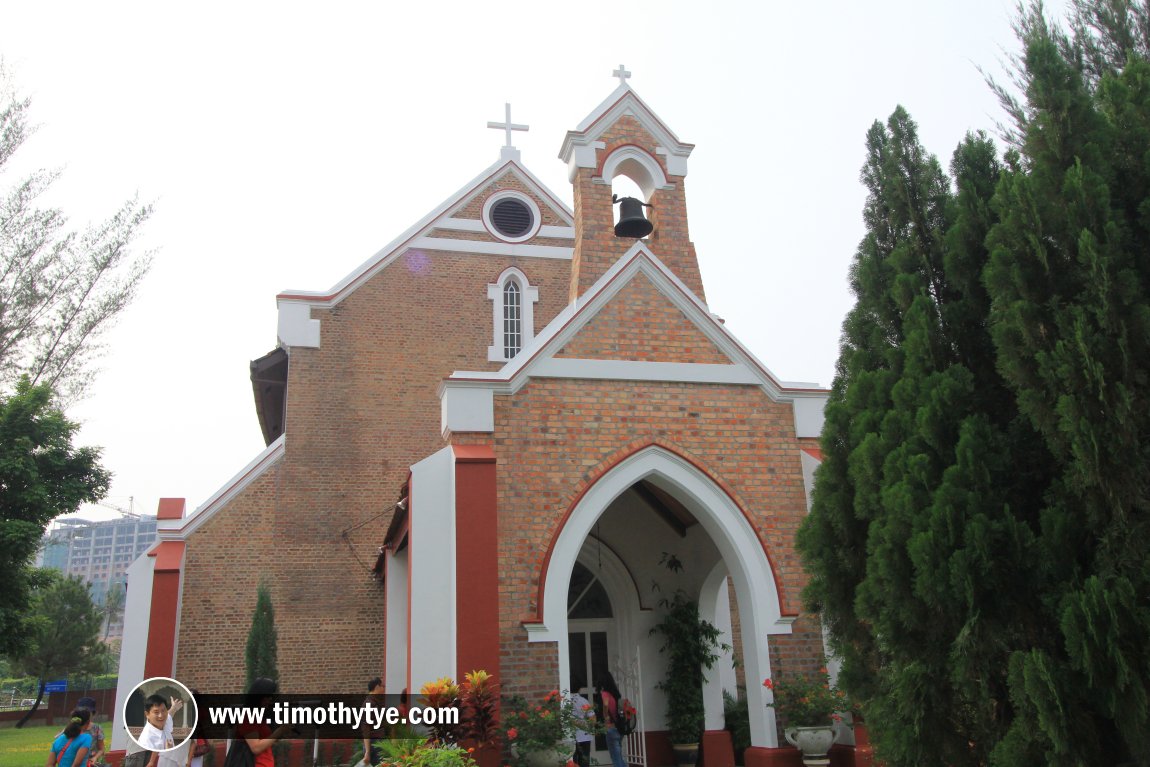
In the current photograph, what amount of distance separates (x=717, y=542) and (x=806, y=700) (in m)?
2.26

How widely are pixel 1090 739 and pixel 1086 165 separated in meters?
3.79

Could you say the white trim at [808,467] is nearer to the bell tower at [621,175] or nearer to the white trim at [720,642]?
the white trim at [720,642]

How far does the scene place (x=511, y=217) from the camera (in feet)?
68.9

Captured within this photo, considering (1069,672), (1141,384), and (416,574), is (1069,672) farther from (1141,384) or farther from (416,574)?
(416,574)

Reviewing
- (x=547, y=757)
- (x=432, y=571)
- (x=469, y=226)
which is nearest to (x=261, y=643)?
(x=432, y=571)

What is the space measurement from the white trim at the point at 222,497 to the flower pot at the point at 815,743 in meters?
11.2

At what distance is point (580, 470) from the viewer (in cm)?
1117

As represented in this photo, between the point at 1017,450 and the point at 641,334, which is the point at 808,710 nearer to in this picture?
the point at 641,334

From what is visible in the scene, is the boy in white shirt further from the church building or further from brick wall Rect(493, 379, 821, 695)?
brick wall Rect(493, 379, 821, 695)

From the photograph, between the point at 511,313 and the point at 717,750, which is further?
the point at 511,313

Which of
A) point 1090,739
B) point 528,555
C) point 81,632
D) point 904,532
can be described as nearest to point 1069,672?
point 1090,739

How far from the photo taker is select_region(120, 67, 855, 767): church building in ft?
34.9

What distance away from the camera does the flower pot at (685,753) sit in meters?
14.0

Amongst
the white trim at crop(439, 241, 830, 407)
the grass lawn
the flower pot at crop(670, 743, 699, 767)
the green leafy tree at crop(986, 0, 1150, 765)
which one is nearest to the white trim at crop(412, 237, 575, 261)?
the white trim at crop(439, 241, 830, 407)
